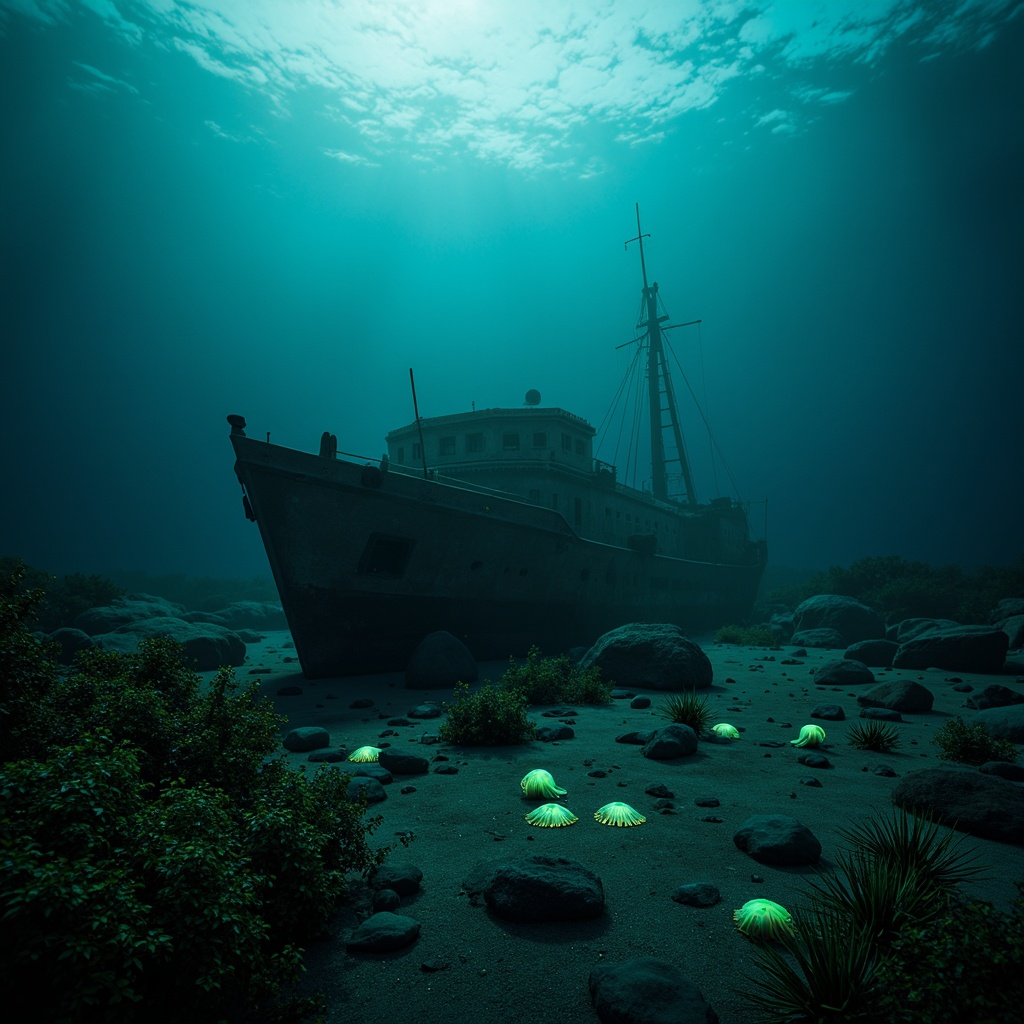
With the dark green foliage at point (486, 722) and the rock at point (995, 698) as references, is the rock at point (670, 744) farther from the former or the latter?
the rock at point (995, 698)

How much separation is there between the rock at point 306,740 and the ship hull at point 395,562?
20.9ft

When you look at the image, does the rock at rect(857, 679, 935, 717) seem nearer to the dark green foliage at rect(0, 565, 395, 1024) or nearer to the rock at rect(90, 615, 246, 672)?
the dark green foliage at rect(0, 565, 395, 1024)

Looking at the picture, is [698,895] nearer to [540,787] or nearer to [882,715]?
[540,787]

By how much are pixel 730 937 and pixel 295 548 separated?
12.8m

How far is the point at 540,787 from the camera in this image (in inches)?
241

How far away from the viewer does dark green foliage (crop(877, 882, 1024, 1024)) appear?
2.04 meters

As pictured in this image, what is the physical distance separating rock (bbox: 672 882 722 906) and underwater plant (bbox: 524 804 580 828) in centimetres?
151

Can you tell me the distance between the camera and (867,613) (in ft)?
90.8

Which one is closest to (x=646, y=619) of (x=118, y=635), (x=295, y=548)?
(x=295, y=548)

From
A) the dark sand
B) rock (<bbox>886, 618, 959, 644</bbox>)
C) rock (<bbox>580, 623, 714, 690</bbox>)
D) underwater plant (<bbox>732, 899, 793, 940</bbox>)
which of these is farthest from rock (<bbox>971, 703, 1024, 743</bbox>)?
rock (<bbox>886, 618, 959, 644</bbox>)

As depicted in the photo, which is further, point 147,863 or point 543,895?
point 543,895

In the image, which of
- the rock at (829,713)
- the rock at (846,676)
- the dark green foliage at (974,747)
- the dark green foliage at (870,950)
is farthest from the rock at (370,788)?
the rock at (846,676)

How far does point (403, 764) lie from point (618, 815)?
296cm

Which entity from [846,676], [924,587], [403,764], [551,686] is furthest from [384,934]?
[924,587]
